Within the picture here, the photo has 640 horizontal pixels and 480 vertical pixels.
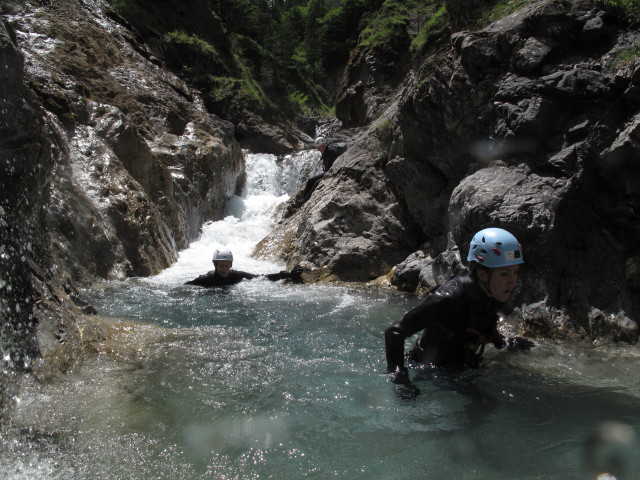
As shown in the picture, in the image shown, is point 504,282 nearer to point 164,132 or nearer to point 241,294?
point 241,294

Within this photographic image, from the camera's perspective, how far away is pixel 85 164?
356 inches

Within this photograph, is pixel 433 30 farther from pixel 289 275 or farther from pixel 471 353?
pixel 471 353

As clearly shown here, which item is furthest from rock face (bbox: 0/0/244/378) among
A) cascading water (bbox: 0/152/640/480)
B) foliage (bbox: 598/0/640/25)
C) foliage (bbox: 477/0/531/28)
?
foliage (bbox: 477/0/531/28)

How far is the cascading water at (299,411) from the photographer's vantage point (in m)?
2.41

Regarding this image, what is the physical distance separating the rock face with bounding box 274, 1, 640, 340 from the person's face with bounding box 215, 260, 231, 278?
1972 mm

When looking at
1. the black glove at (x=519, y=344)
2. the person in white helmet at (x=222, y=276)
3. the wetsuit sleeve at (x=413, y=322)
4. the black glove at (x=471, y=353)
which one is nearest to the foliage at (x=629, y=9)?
the black glove at (x=519, y=344)

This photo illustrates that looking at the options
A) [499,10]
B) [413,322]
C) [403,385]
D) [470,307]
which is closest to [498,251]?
[470,307]

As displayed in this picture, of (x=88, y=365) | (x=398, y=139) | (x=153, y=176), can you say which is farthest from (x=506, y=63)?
(x=153, y=176)

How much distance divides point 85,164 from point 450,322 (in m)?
8.31

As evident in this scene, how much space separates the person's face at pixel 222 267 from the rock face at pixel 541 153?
6.47 feet

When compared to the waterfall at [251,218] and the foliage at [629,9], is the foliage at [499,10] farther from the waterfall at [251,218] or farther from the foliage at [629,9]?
the waterfall at [251,218]

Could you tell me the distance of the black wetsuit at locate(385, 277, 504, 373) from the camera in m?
3.27

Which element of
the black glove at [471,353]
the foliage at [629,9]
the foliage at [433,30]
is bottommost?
the black glove at [471,353]

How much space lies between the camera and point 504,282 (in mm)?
3199
